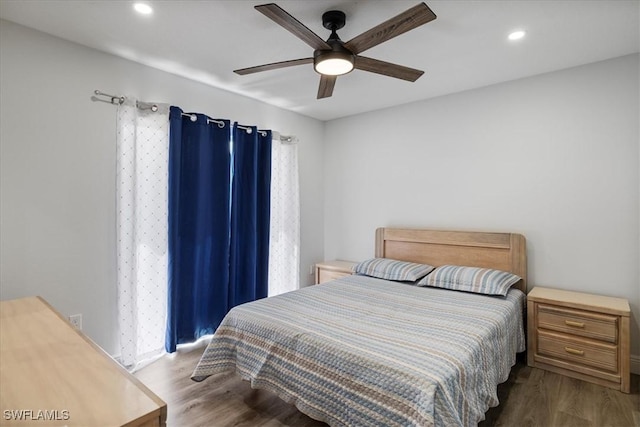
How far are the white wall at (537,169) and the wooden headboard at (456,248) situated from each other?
151 mm

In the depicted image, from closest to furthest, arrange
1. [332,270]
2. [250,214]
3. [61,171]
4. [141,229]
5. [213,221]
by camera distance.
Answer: [61,171] < [141,229] < [213,221] < [250,214] < [332,270]

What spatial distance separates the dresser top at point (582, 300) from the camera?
236 centimetres

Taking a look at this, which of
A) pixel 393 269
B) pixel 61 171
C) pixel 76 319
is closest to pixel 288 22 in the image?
pixel 61 171

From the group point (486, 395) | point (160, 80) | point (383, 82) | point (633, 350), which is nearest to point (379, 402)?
point (486, 395)

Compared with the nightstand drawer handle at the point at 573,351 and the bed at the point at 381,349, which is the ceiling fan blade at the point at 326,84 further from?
the nightstand drawer handle at the point at 573,351

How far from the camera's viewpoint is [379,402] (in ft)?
4.96

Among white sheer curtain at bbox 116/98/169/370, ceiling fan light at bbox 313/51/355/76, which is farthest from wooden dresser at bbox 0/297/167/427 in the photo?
ceiling fan light at bbox 313/51/355/76

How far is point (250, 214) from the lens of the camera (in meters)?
3.57

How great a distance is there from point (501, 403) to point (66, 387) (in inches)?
98.7

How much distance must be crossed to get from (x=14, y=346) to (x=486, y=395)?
7.45 ft

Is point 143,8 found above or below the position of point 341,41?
above

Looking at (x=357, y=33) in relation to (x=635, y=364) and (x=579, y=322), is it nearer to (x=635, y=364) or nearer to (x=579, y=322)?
(x=579, y=322)

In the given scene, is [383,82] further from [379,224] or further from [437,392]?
[437,392]

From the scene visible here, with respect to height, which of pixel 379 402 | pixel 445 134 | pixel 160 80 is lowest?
pixel 379 402
